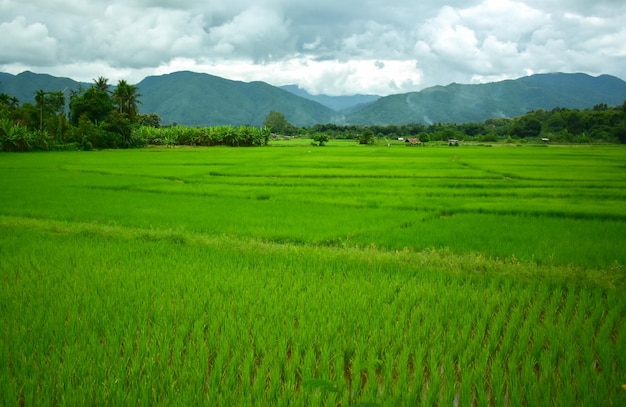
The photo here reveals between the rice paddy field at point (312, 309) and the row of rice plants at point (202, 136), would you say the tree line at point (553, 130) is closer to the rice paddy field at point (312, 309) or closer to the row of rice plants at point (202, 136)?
the row of rice plants at point (202, 136)

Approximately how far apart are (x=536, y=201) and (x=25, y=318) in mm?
12103

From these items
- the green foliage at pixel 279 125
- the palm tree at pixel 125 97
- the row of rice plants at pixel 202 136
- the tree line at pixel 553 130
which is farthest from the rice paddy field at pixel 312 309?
the green foliage at pixel 279 125

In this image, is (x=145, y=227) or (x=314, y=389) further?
(x=145, y=227)

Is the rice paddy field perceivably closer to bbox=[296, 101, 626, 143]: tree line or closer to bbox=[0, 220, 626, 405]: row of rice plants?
bbox=[0, 220, 626, 405]: row of rice plants

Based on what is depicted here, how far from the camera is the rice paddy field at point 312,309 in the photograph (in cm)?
283

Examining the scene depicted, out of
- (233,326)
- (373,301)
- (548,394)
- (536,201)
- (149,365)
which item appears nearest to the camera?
(548,394)

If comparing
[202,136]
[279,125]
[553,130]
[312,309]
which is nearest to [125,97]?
[202,136]

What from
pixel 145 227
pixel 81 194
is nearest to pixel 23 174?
pixel 81 194

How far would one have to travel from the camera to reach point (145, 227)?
28.7ft

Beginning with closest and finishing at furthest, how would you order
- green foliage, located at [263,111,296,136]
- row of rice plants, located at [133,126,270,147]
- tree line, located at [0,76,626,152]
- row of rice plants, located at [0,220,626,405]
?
row of rice plants, located at [0,220,626,405], tree line, located at [0,76,626,152], row of rice plants, located at [133,126,270,147], green foliage, located at [263,111,296,136]

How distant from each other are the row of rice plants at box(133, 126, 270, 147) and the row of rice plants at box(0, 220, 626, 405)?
47.8 m

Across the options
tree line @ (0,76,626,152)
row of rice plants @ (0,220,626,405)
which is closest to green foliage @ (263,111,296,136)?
tree line @ (0,76,626,152)

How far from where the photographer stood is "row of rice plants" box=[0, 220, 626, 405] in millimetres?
2779

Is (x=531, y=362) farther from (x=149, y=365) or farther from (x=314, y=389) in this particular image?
(x=149, y=365)
